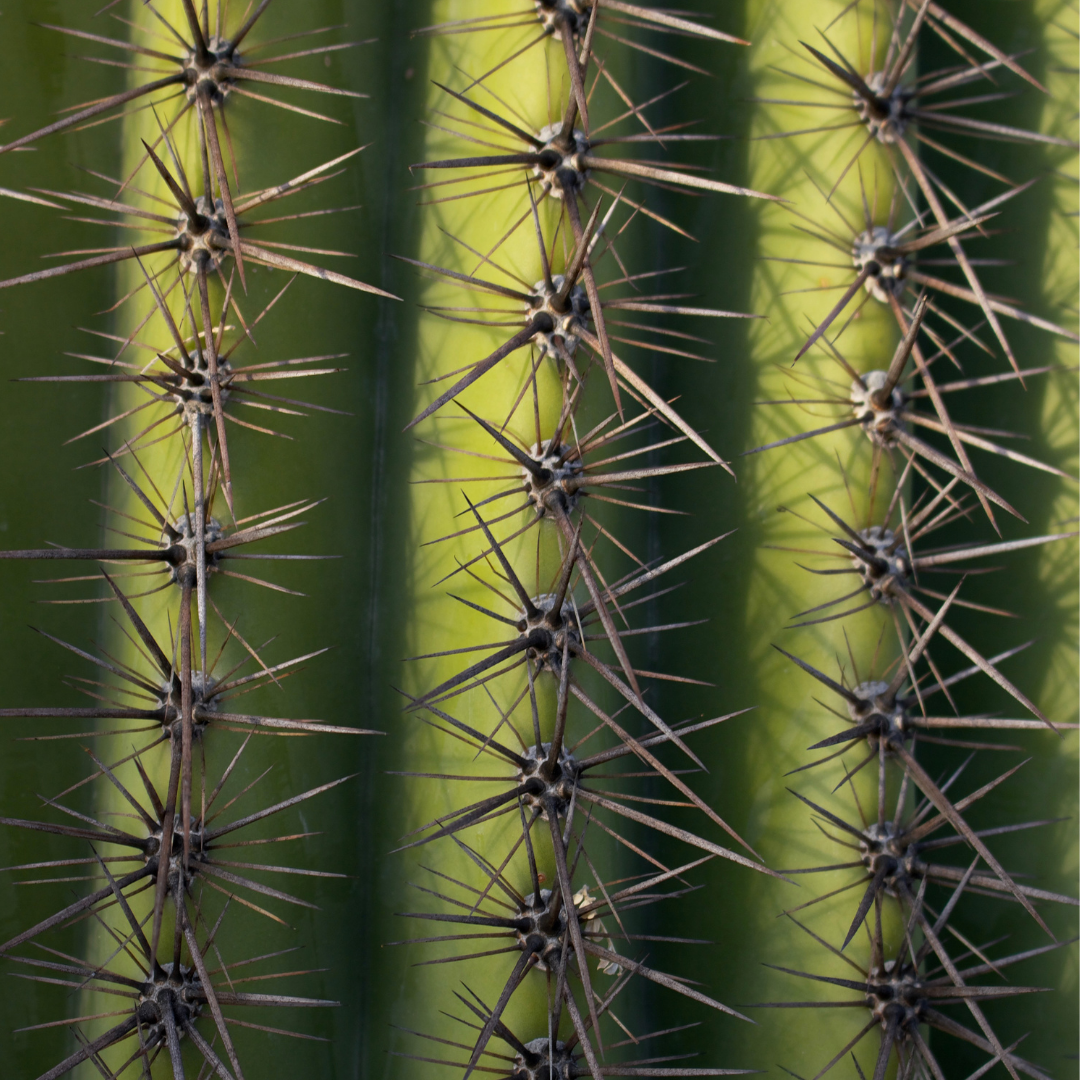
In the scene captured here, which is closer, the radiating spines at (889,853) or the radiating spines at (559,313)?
the radiating spines at (559,313)

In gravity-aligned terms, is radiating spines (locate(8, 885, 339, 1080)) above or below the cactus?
below

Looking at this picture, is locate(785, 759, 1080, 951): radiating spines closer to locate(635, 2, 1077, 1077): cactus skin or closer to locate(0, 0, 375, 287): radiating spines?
locate(635, 2, 1077, 1077): cactus skin

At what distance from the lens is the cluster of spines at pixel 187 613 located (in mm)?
1760

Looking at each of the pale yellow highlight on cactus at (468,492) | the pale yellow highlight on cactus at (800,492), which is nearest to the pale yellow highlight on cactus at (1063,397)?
the pale yellow highlight on cactus at (800,492)

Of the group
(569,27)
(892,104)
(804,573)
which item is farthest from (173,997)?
(892,104)

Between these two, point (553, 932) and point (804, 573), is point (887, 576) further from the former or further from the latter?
point (553, 932)

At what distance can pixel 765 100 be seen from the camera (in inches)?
85.5

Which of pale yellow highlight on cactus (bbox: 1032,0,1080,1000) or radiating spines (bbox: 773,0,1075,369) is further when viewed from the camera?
pale yellow highlight on cactus (bbox: 1032,0,1080,1000)

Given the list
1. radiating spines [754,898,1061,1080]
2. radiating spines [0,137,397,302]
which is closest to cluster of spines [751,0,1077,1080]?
radiating spines [754,898,1061,1080]

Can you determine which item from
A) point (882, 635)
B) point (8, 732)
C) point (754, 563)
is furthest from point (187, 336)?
point (882, 635)

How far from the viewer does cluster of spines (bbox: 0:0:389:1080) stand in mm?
1760

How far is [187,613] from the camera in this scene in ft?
5.68

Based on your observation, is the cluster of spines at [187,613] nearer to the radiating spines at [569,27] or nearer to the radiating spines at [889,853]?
the radiating spines at [569,27]

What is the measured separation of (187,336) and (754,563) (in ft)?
4.22
